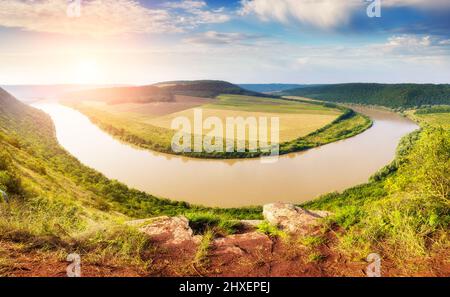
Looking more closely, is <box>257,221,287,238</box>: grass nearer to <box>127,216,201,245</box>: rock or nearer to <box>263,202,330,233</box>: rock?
<box>263,202,330,233</box>: rock

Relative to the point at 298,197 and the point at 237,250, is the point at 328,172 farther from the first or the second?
the point at 237,250

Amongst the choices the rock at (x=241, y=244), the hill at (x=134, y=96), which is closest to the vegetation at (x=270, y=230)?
the rock at (x=241, y=244)

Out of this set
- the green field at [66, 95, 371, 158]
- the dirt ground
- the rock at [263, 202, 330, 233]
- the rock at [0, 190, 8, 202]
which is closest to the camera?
the dirt ground

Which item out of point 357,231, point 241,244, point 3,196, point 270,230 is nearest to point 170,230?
point 241,244

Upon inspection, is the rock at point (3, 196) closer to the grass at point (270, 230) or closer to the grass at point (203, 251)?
the grass at point (203, 251)

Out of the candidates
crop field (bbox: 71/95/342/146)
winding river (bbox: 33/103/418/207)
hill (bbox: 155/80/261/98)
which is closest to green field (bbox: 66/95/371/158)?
crop field (bbox: 71/95/342/146)

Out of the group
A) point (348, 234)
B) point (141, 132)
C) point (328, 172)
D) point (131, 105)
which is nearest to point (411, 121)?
point (328, 172)
